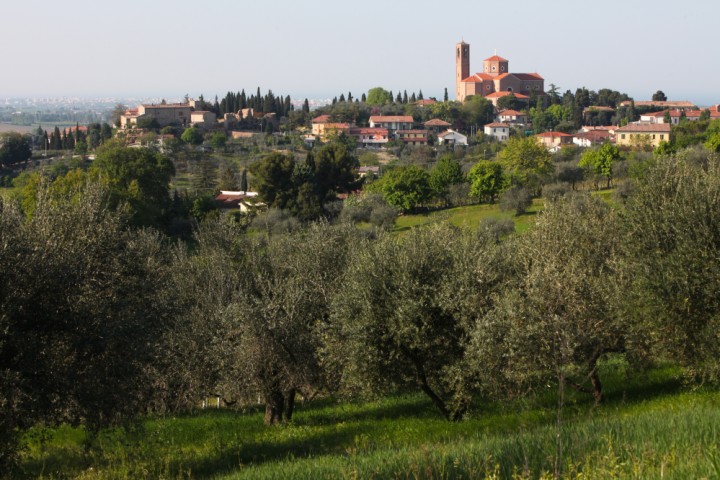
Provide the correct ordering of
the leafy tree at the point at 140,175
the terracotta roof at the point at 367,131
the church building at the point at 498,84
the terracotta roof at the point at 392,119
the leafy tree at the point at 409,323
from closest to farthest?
the leafy tree at the point at 409,323, the leafy tree at the point at 140,175, the terracotta roof at the point at 367,131, the terracotta roof at the point at 392,119, the church building at the point at 498,84

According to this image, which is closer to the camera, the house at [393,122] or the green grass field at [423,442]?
the green grass field at [423,442]

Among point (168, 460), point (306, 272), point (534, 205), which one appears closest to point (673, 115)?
point (534, 205)

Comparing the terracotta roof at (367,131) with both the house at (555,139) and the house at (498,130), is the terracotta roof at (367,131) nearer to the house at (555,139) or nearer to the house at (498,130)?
the house at (498,130)

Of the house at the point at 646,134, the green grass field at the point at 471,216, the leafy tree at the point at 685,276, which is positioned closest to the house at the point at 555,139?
the house at the point at 646,134

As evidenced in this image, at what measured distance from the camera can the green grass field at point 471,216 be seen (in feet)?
166

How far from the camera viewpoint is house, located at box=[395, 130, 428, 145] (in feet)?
358

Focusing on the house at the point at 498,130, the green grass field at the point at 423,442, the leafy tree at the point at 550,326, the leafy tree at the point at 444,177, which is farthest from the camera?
the house at the point at 498,130

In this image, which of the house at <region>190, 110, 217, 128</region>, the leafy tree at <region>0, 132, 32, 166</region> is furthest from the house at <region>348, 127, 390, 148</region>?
the leafy tree at <region>0, 132, 32, 166</region>

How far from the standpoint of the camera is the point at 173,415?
56.3ft

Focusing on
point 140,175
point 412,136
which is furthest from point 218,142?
point 140,175

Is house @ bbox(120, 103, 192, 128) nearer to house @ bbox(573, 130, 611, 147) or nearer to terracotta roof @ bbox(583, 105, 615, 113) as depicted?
house @ bbox(573, 130, 611, 147)

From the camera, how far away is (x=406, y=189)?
59719 millimetres

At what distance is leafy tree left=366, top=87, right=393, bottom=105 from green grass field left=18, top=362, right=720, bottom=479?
132 metres

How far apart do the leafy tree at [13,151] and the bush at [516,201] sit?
5672 cm
